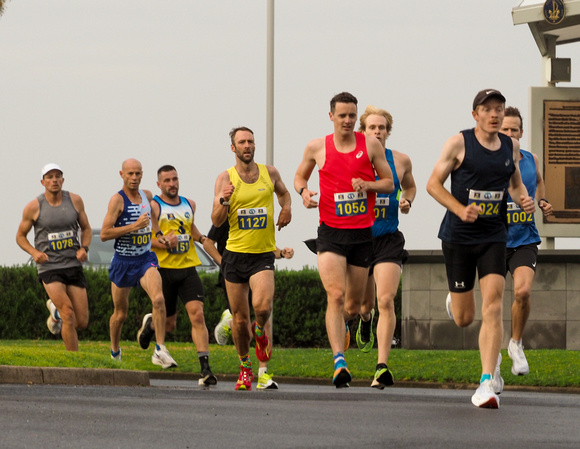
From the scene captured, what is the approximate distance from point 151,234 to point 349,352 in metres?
5.24

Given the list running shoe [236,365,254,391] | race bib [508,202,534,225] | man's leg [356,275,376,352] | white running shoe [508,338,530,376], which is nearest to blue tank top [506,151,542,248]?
race bib [508,202,534,225]

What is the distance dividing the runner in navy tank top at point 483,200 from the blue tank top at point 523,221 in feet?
8.01

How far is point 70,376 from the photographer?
39.4ft

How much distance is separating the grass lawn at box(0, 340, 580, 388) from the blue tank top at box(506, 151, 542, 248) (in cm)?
275

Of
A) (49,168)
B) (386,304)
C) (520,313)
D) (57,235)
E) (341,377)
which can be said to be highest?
(49,168)

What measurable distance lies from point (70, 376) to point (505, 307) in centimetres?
951

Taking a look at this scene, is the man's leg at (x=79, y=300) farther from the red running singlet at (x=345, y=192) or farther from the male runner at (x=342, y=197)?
the red running singlet at (x=345, y=192)

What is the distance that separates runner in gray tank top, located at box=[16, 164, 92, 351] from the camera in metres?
14.2

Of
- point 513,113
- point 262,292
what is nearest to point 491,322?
point 262,292

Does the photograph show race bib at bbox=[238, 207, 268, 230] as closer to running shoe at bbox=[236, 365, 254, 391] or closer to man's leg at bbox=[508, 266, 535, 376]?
running shoe at bbox=[236, 365, 254, 391]

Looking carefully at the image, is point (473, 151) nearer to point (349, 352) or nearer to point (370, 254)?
point (370, 254)

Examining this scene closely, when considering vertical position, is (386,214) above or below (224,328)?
above

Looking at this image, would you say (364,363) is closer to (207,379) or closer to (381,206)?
(207,379)

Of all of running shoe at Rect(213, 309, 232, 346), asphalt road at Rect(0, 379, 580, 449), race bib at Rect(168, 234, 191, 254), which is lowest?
asphalt road at Rect(0, 379, 580, 449)
